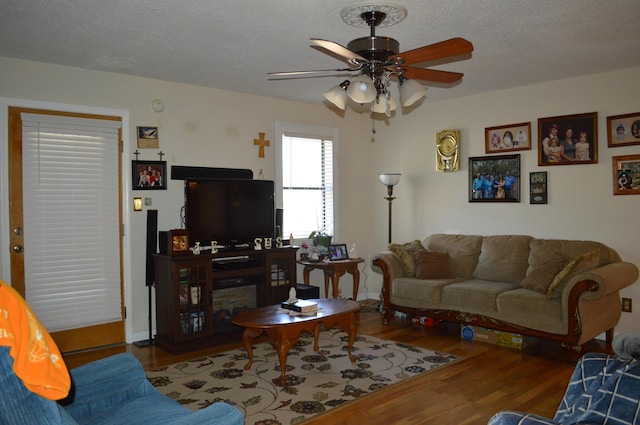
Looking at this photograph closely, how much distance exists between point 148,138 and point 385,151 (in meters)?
3.25

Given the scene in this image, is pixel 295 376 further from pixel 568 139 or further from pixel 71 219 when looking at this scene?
pixel 568 139

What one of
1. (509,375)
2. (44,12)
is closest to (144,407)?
(44,12)

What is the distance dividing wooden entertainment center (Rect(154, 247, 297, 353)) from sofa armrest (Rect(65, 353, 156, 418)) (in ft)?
7.12

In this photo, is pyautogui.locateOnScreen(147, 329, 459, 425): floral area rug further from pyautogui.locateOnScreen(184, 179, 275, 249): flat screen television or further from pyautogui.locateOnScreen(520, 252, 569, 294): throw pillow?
pyautogui.locateOnScreen(184, 179, 275, 249): flat screen television

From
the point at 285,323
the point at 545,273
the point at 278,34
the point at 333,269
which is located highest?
the point at 278,34

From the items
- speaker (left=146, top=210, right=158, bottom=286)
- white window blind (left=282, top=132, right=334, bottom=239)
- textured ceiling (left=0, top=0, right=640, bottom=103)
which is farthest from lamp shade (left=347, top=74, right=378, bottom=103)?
white window blind (left=282, top=132, right=334, bottom=239)

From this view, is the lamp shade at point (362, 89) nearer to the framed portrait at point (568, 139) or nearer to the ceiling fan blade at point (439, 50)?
the ceiling fan blade at point (439, 50)

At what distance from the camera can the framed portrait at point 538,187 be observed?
5.28 m

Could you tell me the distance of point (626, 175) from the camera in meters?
4.71

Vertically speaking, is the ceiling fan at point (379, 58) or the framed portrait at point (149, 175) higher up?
the ceiling fan at point (379, 58)

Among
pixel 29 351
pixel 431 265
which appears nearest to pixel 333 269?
pixel 431 265

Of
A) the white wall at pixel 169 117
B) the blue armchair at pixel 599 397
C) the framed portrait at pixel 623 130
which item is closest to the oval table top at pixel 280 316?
the white wall at pixel 169 117

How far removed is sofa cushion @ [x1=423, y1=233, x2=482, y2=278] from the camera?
546 centimetres

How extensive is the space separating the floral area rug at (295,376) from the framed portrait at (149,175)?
1786mm
